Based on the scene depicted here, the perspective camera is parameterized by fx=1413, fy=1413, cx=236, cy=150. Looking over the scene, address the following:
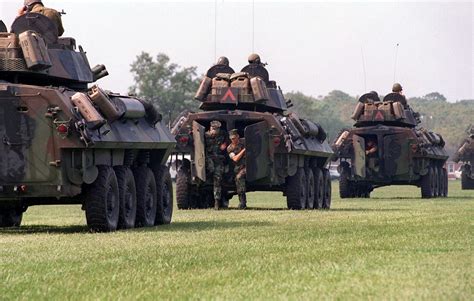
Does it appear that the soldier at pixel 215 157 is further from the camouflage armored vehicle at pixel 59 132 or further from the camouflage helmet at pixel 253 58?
the camouflage armored vehicle at pixel 59 132

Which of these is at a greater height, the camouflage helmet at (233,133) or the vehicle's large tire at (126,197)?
the camouflage helmet at (233,133)

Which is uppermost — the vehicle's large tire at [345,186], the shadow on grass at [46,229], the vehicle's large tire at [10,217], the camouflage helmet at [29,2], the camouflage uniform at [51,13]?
the camouflage helmet at [29,2]

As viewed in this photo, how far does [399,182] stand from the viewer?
48.0m

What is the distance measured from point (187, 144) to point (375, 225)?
11205 mm

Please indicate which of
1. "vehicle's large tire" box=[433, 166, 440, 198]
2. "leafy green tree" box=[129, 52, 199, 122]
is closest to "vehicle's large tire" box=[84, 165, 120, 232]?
"vehicle's large tire" box=[433, 166, 440, 198]

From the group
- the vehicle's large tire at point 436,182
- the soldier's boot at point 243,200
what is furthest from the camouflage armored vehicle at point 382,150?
the soldier's boot at point 243,200

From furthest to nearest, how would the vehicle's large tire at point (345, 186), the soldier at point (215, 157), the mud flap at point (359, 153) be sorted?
the vehicle's large tire at point (345, 186), the mud flap at point (359, 153), the soldier at point (215, 157)

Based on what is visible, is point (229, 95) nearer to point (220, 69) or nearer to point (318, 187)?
point (220, 69)

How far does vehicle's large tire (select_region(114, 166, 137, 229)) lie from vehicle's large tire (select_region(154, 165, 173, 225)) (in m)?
1.59

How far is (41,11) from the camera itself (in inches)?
944

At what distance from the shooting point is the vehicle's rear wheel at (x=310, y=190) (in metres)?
35.9

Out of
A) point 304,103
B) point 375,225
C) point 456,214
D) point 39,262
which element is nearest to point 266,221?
point 375,225

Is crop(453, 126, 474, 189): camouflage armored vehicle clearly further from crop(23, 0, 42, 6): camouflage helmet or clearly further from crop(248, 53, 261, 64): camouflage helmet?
crop(23, 0, 42, 6): camouflage helmet

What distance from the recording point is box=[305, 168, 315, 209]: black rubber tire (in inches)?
1415
